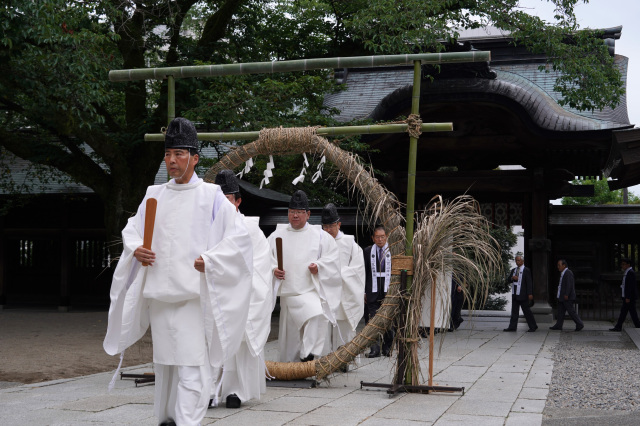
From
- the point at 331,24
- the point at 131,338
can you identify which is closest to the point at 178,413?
the point at 131,338

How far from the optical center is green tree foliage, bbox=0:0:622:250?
10.6 meters

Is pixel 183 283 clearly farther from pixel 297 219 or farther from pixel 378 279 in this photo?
pixel 378 279

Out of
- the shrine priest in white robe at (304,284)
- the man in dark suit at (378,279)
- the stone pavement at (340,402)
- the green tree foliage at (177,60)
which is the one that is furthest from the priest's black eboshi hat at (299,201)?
the green tree foliage at (177,60)

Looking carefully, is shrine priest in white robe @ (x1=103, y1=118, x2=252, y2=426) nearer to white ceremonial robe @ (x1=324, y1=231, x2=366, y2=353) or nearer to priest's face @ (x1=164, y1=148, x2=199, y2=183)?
priest's face @ (x1=164, y1=148, x2=199, y2=183)

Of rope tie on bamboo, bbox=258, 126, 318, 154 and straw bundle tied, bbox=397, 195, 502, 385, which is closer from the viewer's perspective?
straw bundle tied, bbox=397, 195, 502, 385

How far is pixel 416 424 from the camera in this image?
5.27 metres

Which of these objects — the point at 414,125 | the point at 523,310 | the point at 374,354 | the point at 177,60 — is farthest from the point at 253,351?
the point at 523,310

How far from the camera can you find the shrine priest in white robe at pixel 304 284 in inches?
298

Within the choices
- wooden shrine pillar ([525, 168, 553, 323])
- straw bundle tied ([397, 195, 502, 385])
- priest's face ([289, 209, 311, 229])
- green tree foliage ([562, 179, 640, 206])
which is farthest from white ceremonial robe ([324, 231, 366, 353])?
green tree foliage ([562, 179, 640, 206])

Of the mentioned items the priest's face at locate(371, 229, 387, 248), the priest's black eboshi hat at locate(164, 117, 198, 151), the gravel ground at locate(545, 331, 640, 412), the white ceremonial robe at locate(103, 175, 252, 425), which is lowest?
the gravel ground at locate(545, 331, 640, 412)

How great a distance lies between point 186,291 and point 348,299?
461 cm

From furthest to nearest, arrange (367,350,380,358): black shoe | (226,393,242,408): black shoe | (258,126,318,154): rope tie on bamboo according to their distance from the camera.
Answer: (367,350,380,358): black shoe < (258,126,318,154): rope tie on bamboo < (226,393,242,408): black shoe

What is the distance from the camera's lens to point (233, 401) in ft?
19.5

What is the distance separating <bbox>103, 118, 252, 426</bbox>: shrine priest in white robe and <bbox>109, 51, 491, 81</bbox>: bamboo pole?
257 centimetres
